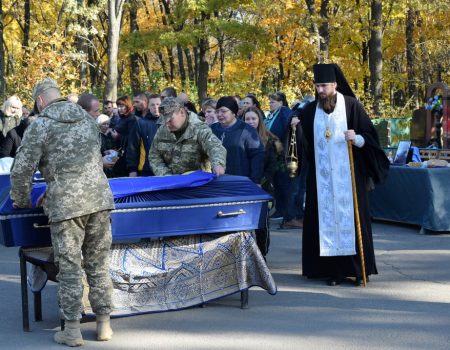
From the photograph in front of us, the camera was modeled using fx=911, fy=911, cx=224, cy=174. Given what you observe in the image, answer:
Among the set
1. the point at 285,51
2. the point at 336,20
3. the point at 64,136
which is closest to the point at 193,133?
the point at 64,136

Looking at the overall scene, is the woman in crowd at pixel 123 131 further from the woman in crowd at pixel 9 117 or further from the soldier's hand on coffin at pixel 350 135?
the soldier's hand on coffin at pixel 350 135

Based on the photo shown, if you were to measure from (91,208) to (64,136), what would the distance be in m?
0.53

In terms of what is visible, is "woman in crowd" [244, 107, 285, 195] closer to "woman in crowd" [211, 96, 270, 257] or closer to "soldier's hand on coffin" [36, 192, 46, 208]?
"woman in crowd" [211, 96, 270, 257]

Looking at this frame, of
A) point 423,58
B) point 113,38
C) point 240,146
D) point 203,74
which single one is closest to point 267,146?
point 240,146

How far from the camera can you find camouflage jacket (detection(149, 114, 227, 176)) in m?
7.93

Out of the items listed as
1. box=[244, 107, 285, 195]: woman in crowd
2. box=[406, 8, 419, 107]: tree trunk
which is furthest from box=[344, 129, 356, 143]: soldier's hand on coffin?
box=[406, 8, 419, 107]: tree trunk

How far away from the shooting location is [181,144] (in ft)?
26.4

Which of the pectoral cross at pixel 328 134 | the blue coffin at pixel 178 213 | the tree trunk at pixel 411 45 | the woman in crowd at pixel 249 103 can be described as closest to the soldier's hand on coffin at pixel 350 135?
the pectoral cross at pixel 328 134

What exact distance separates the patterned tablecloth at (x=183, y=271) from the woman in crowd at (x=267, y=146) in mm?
3186

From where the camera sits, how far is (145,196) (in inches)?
280

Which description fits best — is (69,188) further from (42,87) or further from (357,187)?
(357,187)

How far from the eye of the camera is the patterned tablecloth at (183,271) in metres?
7.24

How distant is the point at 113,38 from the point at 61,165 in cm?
2141

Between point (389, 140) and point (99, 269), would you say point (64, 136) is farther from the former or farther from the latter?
point (389, 140)
